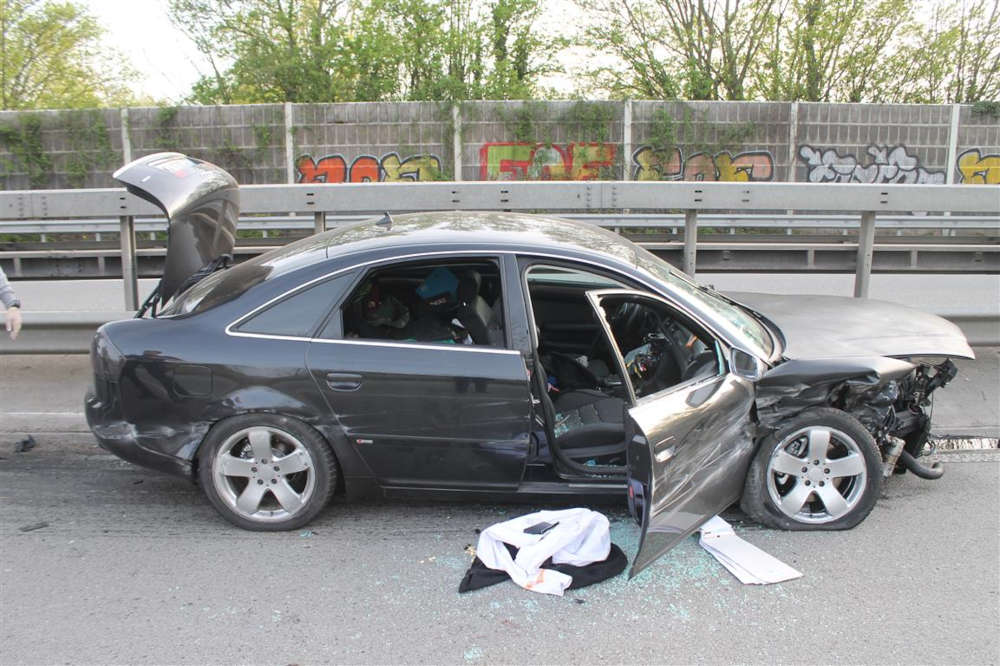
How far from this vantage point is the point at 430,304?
4750mm

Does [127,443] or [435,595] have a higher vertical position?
[127,443]

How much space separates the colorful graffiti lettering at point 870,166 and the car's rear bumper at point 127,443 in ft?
50.7

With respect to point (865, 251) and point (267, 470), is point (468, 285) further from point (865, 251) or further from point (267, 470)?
point (865, 251)

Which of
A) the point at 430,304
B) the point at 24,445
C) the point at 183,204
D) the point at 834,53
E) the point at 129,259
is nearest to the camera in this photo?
the point at 430,304

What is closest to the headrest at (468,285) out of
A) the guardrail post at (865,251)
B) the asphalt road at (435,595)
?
the asphalt road at (435,595)

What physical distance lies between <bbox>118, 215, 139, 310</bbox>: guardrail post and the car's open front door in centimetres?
412

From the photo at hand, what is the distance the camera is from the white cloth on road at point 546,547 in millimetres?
3578

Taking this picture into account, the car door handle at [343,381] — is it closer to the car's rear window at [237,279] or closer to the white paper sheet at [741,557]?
the car's rear window at [237,279]

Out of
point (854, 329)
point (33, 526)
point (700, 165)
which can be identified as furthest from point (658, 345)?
point (700, 165)

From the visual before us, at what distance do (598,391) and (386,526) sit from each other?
1471 millimetres

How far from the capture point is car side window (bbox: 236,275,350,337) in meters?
3.99

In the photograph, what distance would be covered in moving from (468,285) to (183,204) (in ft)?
6.03

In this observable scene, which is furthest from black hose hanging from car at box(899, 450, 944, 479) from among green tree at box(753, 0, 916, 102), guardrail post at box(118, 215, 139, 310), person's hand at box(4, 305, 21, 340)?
green tree at box(753, 0, 916, 102)

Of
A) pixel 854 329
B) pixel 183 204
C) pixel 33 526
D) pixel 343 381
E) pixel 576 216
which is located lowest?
pixel 33 526
